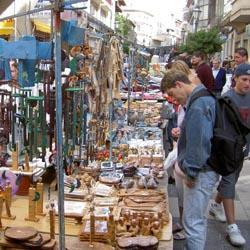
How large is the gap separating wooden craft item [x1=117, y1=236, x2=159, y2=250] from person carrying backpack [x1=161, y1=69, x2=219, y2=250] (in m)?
0.39

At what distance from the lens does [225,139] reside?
3.18m

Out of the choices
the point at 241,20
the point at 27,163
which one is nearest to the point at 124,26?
the point at 241,20

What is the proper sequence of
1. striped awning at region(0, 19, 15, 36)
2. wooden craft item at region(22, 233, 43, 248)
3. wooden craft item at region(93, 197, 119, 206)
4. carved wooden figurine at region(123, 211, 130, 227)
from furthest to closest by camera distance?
striped awning at region(0, 19, 15, 36) < wooden craft item at region(93, 197, 119, 206) < carved wooden figurine at region(123, 211, 130, 227) < wooden craft item at region(22, 233, 43, 248)

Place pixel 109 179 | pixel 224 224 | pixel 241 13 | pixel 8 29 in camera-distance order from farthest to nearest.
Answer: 1. pixel 241 13
2. pixel 8 29
3. pixel 224 224
4. pixel 109 179

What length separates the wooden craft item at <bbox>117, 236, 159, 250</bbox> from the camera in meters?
2.99

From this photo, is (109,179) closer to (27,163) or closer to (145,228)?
(27,163)

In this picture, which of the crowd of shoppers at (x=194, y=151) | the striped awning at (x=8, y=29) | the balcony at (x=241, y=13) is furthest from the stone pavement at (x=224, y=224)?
the balcony at (x=241, y=13)

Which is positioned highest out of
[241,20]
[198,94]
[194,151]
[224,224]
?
[241,20]

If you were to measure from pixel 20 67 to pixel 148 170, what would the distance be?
167 centimetres

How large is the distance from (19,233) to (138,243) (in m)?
0.72

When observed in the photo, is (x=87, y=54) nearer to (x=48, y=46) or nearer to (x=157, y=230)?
(x=48, y=46)

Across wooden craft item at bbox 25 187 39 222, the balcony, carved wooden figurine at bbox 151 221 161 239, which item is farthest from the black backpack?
the balcony

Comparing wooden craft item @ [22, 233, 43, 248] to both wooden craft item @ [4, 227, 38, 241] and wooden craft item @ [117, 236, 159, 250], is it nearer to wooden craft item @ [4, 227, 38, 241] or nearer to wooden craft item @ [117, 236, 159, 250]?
wooden craft item @ [4, 227, 38, 241]

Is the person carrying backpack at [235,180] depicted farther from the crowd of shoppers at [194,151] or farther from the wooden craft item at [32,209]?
the wooden craft item at [32,209]
